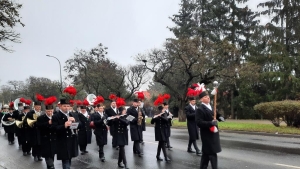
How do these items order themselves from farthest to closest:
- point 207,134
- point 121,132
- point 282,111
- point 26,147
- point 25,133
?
point 282,111 < point 26,147 < point 25,133 < point 121,132 < point 207,134

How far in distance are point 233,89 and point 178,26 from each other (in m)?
12.8


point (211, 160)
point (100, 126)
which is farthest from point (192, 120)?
point (211, 160)

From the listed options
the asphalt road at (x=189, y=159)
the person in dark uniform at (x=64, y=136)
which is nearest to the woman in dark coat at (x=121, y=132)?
the asphalt road at (x=189, y=159)

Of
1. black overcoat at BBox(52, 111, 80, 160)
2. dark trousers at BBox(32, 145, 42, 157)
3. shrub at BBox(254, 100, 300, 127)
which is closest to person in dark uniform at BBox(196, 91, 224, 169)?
black overcoat at BBox(52, 111, 80, 160)

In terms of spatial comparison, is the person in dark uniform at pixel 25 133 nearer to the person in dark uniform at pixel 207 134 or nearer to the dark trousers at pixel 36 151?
the dark trousers at pixel 36 151

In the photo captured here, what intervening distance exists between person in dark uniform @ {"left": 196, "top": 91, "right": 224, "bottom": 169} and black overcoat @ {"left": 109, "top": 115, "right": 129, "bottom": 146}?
2.99m

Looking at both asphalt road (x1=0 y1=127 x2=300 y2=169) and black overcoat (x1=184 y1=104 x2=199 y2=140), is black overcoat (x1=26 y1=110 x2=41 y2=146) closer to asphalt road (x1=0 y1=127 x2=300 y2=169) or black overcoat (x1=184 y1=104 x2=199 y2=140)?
asphalt road (x1=0 y1=127 x2=300 y2=169)

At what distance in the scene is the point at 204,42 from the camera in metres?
31.6

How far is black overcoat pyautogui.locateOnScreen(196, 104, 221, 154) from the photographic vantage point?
269 inches

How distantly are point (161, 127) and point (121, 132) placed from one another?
5.24 ft

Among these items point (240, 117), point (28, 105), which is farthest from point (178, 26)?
point (28, 105)

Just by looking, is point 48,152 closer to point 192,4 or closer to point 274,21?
point 274,21

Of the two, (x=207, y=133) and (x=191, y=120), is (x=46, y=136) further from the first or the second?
(x=191, y=120)

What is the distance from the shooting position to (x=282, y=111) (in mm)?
18891
